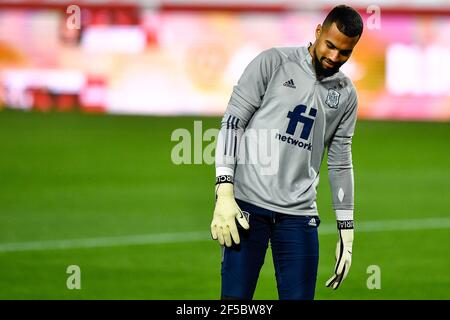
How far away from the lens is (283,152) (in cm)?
627

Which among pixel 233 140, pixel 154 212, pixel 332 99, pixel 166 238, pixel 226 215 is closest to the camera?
pixel 226 215

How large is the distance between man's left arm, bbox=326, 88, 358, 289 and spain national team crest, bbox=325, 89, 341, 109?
0.44ft

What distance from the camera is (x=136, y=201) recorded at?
50.4ft

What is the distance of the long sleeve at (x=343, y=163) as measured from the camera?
6.53 metres

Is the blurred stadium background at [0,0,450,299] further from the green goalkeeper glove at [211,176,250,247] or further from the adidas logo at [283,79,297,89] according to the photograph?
the adidas logo at [283,79,297,89]

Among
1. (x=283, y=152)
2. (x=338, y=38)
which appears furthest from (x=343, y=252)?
(x=338, y=38)

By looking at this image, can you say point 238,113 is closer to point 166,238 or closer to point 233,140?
point 233,140

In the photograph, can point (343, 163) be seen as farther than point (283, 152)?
Yes

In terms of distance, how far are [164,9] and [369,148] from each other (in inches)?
313

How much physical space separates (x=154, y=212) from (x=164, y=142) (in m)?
8.24

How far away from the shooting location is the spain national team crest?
6.38 meters

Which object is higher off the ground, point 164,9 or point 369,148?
point 164,9

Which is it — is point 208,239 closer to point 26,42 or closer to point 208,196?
point 208,196

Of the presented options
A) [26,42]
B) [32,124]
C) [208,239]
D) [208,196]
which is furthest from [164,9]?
[208,239]
